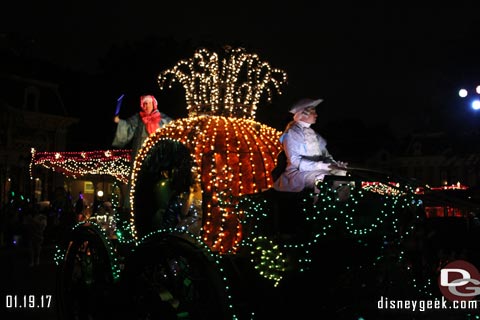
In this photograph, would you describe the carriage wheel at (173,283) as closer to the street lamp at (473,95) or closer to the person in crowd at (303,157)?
the person in crowd at (303,157)

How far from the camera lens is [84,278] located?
23.8 ft

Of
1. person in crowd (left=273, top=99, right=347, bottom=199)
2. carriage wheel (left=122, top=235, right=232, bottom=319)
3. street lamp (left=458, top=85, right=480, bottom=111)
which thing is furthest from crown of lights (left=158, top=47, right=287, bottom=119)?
street lamp (left=458, top=85, right=480, bottom=111)

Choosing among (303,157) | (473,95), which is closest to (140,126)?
(303,157)

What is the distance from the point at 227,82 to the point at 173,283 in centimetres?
297

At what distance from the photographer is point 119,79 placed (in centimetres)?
3575

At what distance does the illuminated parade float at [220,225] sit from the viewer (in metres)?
5.52

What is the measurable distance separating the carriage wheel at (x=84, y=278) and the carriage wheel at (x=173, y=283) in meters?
0.64

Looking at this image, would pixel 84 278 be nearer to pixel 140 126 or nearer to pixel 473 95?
pixel 140 126

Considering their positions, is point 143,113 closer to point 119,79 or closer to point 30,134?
point 30,134

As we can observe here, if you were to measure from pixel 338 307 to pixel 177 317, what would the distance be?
1.61 metres

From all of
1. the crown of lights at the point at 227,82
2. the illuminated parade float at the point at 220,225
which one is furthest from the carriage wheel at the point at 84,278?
the crown of lights at the point at 227,82

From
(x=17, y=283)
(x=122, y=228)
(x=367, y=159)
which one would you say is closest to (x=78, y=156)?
(x=17, y=283)

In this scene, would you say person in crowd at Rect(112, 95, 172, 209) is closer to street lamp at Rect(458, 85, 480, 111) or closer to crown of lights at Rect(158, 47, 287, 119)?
crown of lights at Rect(158, 47, 287, 119)

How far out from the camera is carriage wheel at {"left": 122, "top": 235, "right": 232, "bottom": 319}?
5.35 metres
